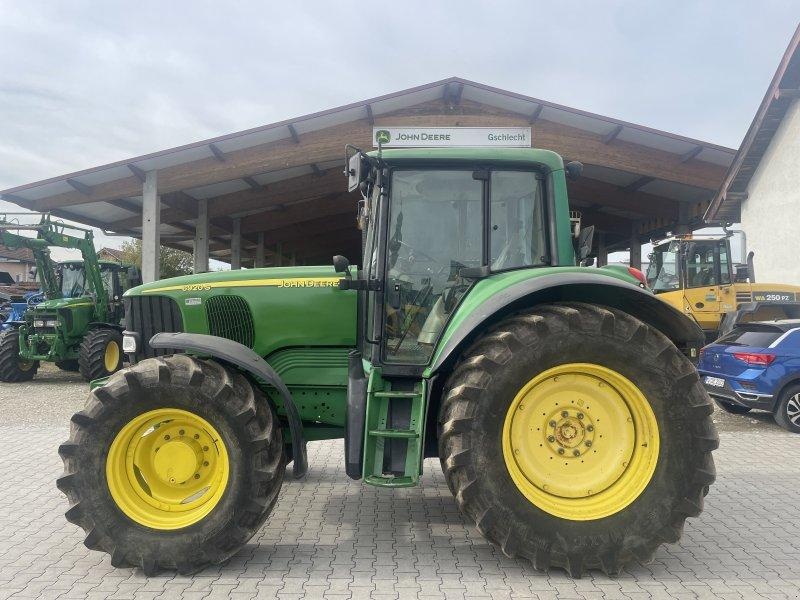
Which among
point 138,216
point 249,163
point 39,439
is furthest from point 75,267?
point 39,439

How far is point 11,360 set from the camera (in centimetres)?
1162

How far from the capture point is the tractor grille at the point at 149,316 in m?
4.29

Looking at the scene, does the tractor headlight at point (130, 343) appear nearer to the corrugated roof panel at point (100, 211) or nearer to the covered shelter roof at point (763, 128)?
the corrugated roof panel at point (100, 211)

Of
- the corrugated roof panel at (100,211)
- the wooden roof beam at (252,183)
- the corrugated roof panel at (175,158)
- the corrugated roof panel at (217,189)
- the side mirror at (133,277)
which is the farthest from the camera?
the corrugated roof panel at (217,189)

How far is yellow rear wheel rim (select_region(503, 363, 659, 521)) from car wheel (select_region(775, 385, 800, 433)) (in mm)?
5399

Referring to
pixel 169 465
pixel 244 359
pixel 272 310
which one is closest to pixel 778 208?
pixel 272 310

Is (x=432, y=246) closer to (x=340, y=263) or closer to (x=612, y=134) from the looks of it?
(x=340, y=263)

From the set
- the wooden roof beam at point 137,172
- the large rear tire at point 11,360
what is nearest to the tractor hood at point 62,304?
the large rear tire at point 11,360

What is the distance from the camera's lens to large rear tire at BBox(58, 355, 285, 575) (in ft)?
11.1

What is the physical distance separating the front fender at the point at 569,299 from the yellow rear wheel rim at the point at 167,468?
1375 mm

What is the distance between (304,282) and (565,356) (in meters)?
1.80

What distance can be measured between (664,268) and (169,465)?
11.7 metres

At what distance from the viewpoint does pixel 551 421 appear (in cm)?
352

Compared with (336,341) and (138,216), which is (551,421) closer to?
(336,341)
